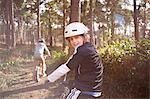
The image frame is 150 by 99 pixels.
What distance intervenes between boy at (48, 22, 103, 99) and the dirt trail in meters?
3.60

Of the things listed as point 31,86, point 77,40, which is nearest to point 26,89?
point 31,86

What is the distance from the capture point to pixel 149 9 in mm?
11133

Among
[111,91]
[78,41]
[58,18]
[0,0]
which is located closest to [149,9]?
[58,18]

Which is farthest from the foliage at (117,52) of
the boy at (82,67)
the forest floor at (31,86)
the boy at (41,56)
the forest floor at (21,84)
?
the boy at (82,67)

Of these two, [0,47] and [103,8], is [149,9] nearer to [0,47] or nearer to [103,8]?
[103,8]

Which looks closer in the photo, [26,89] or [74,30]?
[74,30]

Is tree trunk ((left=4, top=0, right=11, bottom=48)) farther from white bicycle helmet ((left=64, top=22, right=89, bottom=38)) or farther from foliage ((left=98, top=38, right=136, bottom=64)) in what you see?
white bicycle helmet ((left=64, top=22, right=89, bottom=38))

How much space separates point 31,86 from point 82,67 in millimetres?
4481

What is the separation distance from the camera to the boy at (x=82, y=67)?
2.49 metres

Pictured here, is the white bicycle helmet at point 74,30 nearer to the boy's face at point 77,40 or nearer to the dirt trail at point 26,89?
the boy's face at point 77,40

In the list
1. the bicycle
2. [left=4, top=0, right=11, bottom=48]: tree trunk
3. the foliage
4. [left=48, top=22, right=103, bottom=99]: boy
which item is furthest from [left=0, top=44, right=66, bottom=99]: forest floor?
[left=48, top=22, right=103, bottom=99]: boy

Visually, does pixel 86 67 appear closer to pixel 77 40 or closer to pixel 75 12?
pixel 77 40

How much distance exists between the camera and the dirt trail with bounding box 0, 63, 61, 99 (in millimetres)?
6188

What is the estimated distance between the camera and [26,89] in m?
6.62
